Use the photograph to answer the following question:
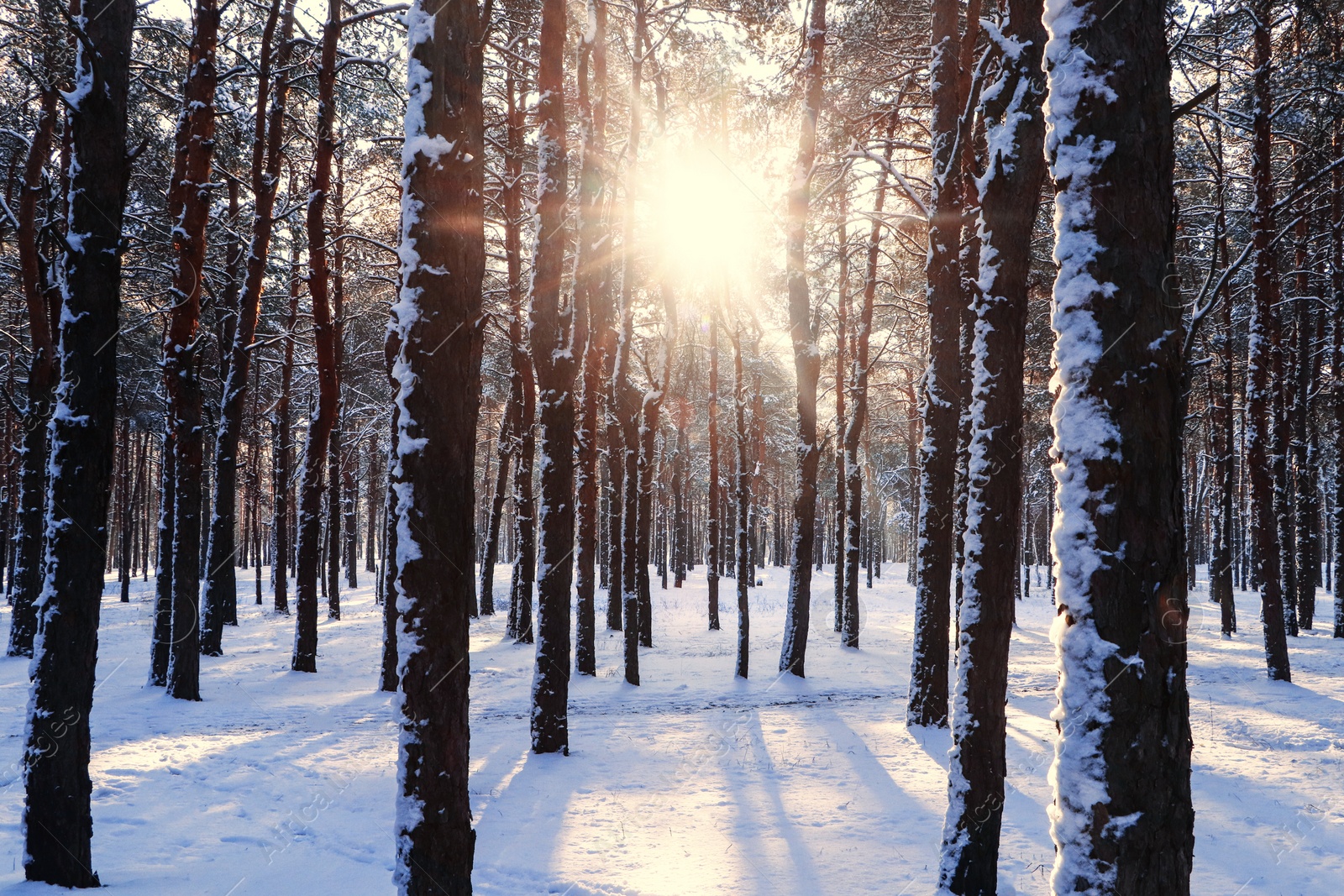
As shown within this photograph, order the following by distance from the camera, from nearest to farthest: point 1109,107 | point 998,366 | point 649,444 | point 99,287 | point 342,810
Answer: point 1109,107, point 99,287, point 998,366, point 342,810, point 649,444

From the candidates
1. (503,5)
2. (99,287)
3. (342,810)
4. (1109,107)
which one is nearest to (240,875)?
(342,810)

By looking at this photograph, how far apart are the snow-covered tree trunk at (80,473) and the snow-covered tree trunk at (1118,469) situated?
18.2ft

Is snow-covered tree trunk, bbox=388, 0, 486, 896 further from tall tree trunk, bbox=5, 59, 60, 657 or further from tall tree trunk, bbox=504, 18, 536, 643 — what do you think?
tall tree trunk, bbox=5, 59, 60, 657

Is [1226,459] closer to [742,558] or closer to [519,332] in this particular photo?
[742,558]

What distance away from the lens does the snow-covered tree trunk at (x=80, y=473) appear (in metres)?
4.70

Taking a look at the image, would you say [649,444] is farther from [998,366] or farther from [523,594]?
[998,366]

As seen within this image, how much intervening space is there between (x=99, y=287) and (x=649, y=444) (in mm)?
12274

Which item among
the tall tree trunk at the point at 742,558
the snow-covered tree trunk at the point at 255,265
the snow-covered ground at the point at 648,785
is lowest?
the snow-covered ground at the point at 648,785

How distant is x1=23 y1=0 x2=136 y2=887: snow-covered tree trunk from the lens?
4695 mm

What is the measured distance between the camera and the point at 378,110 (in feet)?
49.3

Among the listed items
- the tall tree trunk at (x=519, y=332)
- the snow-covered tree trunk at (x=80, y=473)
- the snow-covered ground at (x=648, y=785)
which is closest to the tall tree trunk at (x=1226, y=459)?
the snow-covered ground at (x=648, y=785)

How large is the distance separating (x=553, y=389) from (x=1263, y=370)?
12946 mm

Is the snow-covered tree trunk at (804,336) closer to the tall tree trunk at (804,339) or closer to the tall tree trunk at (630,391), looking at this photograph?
the tall tree trunk at (804,339)

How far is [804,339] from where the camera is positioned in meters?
12.8
